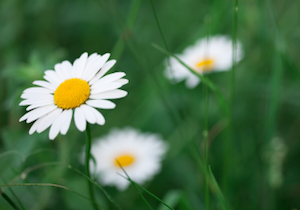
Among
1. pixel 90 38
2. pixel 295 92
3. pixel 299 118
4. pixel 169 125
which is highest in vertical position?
pixel 90 38

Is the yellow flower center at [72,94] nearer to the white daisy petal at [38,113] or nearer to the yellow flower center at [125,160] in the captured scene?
the white daisy petal at [38,113]

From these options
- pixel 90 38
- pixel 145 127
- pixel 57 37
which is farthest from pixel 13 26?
pixel 145 127

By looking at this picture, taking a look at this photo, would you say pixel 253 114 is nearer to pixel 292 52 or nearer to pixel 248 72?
pixel 248 72

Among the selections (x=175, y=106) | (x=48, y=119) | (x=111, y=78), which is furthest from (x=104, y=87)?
(x=175, y=106)

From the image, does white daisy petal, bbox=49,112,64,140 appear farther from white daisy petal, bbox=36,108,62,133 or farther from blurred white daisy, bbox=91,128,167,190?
blurred white daisy, bbox=91,128,167,190

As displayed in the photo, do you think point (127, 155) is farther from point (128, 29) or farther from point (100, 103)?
point (100, 103)

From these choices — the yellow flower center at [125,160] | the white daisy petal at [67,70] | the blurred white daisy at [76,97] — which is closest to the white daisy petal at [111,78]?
the blurred white daisy at [76,97]

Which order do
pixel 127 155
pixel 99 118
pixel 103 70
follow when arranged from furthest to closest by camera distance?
pixel 127 155 → pixel 103 70 → pixel 99 118

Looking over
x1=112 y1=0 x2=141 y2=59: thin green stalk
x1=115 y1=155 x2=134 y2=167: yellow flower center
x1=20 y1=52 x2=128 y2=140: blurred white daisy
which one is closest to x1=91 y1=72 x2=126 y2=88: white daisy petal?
x1=20 y1=52 x2=128 y2=140: blurred white daisy
